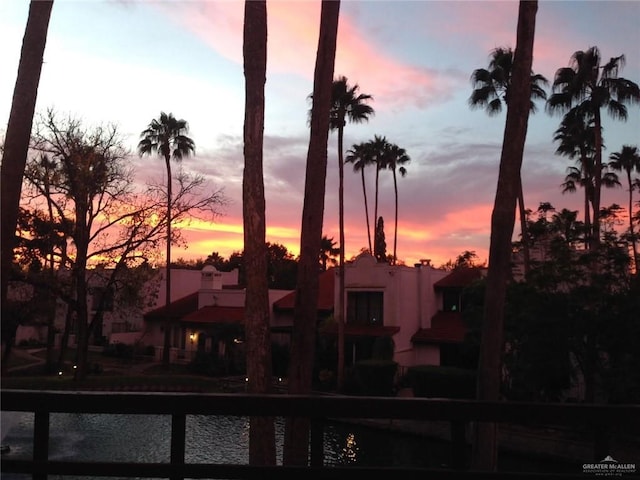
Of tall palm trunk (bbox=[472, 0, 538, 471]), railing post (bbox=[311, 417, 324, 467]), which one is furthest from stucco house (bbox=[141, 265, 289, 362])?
railing post (bbox=[311, 417, 324, 467])

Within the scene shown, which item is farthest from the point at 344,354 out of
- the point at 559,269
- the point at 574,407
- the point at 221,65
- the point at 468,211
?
the point at 574,407

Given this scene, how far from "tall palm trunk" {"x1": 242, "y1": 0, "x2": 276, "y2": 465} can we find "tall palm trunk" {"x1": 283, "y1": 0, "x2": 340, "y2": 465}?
598 millimetres

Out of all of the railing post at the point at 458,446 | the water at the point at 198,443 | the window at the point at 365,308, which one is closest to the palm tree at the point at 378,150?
the window at the point at 365,308

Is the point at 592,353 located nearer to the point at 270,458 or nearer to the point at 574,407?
the point at 270,458

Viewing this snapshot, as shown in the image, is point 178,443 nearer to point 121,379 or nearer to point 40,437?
point 40,437

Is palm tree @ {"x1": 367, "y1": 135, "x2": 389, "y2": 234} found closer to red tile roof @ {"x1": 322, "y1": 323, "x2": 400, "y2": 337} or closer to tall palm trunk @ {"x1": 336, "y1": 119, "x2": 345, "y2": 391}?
tall palm trunk @ {"x1": 336, "y1": 119, "x2": 345, "y2": 391}

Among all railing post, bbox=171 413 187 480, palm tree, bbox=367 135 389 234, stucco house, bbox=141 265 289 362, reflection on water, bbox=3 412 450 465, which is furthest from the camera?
palm tree, bbox=367 135 389 234

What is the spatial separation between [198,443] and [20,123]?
23.0 ft

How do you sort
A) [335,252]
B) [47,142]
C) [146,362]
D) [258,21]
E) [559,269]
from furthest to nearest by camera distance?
[335,252]
[146,362]
[47,142]
[559,269]
[258,21]

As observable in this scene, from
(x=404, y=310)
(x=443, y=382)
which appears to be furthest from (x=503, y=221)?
(x=404, y=310)

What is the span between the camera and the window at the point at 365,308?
30.1 m

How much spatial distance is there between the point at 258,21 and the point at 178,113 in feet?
111

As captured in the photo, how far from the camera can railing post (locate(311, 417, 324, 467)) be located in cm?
332

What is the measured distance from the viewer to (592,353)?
1745 cm
